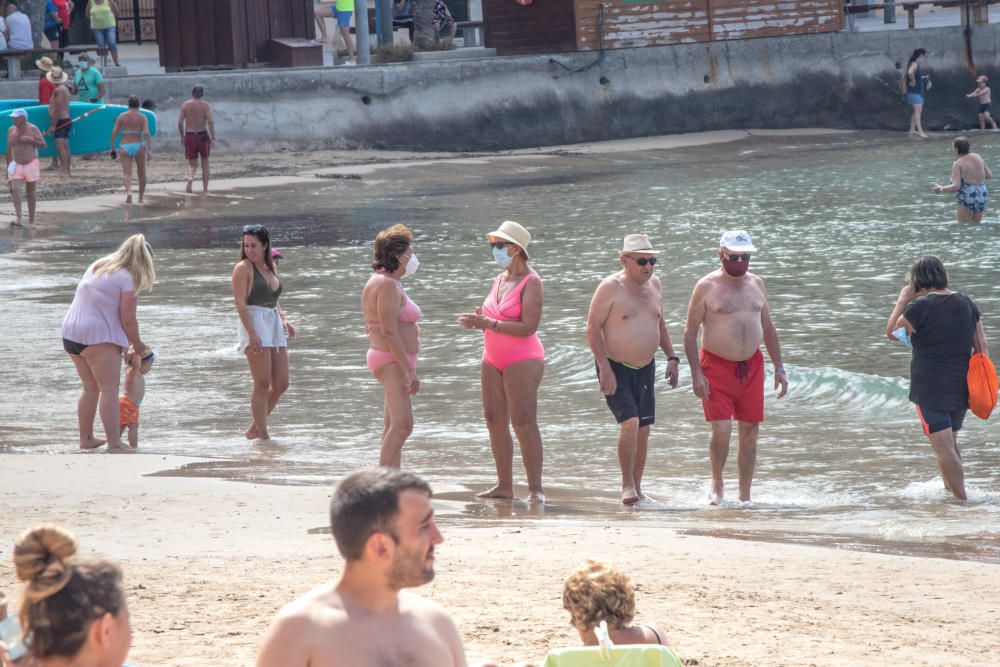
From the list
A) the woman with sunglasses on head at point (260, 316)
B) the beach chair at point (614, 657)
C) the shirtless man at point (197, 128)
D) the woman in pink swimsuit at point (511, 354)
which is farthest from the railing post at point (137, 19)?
the beach chair at point (614, 657)

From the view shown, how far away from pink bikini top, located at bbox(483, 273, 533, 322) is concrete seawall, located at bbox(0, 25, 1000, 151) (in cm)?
2102

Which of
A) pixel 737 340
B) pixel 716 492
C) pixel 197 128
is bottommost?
pixel 716 492

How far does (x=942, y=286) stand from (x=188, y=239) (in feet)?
44.4

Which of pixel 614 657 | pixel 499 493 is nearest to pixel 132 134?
pixel 499 493

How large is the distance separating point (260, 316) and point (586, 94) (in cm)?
2434

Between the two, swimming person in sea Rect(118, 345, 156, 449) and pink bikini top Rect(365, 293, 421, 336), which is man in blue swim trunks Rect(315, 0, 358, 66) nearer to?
swimming person in sea Rect(118, 345, 156, 449)

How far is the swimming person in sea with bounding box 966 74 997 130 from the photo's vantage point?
34.2 metres

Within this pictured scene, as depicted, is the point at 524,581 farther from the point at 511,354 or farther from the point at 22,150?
the point at 22,150

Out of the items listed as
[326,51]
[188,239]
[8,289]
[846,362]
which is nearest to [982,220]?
[846,362]

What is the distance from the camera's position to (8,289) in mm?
15688

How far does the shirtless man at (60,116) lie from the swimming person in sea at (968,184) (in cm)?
1394

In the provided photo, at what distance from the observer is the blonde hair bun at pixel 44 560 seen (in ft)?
9.38

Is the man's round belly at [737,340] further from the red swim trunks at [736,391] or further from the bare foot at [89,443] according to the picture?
the bare foot at [89,443]

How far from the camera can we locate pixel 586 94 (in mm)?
32719
